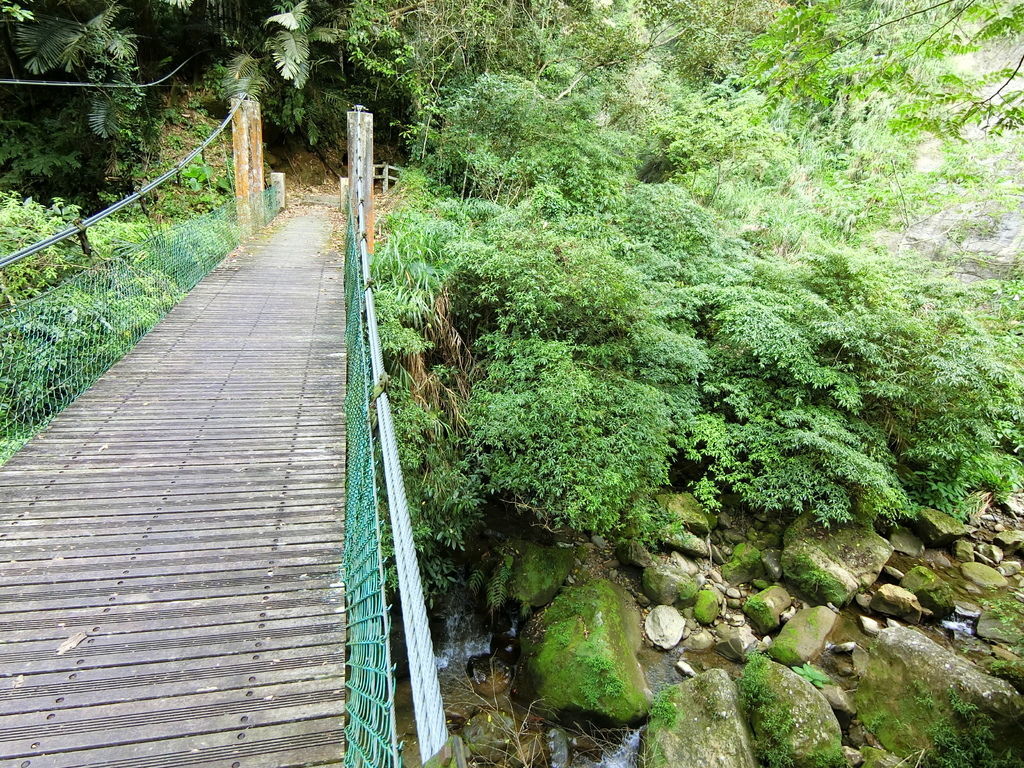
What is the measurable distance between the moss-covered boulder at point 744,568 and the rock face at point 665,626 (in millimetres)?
911

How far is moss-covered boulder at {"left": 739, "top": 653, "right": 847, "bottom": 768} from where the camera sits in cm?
386

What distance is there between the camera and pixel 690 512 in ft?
19.8

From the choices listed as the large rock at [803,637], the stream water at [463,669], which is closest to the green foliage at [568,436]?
the stream water at [463,669]

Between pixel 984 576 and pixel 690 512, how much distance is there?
139 inches

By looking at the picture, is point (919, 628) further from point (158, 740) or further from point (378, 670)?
point (158, 740)

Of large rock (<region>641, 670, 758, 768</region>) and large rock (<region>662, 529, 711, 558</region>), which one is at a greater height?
large rock (<region>662, 529, 711, 558</region>)

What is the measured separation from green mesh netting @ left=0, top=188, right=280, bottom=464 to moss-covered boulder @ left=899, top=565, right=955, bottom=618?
27.2 feet

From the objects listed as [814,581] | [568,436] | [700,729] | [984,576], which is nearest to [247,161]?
[568,436]

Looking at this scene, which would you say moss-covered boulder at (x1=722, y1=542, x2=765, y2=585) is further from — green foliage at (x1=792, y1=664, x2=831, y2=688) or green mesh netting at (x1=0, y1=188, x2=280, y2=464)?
green mesh netting at (x1=0, y1=188, x2=280, y2=464)

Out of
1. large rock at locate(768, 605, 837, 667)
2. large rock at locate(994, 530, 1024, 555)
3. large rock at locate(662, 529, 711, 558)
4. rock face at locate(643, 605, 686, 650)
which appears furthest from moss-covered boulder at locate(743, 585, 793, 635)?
large rock at locate(994, 530, 1024, 555)

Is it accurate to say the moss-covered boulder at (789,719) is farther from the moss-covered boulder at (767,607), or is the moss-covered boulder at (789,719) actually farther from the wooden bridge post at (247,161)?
the wooden bridge post at (247,161)

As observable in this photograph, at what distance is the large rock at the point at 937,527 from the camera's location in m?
6.16

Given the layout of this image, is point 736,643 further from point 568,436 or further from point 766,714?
point 568,436

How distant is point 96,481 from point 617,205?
746cm
